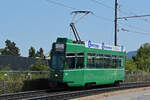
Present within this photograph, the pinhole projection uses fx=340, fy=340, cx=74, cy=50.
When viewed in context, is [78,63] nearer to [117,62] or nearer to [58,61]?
[58,61]

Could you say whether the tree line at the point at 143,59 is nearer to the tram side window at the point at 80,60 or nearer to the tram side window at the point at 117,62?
the tram side window at the point at 117,62

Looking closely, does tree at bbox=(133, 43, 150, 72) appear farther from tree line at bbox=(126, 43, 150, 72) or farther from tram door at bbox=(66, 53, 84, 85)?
tram door at bbox=(66, 53, 84, 85)

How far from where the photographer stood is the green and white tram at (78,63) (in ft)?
67.7

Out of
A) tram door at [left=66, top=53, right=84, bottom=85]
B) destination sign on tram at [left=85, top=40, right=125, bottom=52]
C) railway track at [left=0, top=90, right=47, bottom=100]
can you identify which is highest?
destination sign on tram at [left=85, top=40, right=125, bottom=52]

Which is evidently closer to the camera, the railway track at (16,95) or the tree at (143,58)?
the railway track at (16,95)

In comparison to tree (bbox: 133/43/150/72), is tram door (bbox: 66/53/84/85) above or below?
below

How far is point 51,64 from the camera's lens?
21.3m

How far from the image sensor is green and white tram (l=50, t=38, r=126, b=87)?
20641 mm

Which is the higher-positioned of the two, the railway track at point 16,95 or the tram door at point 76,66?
the tram door at point 76,66

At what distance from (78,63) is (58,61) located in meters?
1.25

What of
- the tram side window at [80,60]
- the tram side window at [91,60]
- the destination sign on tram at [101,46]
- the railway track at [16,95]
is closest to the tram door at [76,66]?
the tram side window at [80,60]

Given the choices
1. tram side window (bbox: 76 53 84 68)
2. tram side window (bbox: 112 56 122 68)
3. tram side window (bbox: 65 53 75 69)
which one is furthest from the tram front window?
tram side window (bbox: 112 56 122 68)

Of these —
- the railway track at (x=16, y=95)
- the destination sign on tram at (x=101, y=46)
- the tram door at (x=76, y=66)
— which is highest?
the destination sign on tram at (x=101, y=46)

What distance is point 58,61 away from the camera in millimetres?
20984
